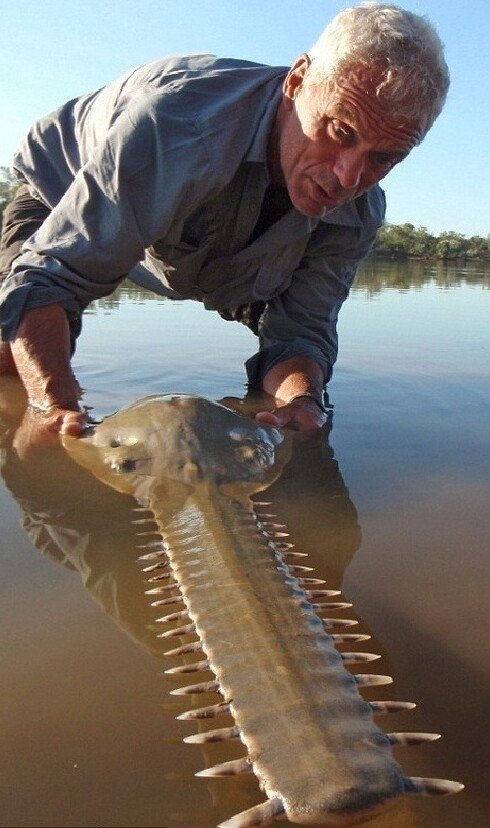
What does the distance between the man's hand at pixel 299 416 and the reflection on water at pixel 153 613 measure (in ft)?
0.25

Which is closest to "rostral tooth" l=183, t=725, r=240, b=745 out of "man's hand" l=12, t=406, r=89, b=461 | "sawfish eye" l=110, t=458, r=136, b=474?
"sawfish eye" l=110, t=458, r=136, b=474

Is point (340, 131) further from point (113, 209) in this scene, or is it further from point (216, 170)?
point (113, 209)

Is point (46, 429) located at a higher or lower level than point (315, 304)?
lower

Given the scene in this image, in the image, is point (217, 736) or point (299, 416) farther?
point (299, 416)

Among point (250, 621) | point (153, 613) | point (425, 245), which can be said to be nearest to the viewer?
point (250, 621)

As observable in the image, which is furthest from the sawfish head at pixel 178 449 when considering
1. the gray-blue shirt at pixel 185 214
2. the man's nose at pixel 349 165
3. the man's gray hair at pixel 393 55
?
the man's gray hair at pixel 393 55

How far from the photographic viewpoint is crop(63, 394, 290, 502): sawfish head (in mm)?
1766

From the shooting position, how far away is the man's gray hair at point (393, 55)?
2211mm

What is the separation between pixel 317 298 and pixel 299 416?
981mm

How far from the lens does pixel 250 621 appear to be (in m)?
1.08

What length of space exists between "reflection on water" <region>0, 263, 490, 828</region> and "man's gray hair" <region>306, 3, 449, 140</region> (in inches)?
43.6

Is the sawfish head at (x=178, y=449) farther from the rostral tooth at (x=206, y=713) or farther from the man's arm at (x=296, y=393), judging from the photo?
the rostral tooth at (x=206, y=713)

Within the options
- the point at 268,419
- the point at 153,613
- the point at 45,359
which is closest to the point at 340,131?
the point at 268,419

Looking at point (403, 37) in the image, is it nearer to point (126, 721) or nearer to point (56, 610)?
point (56, 610)
